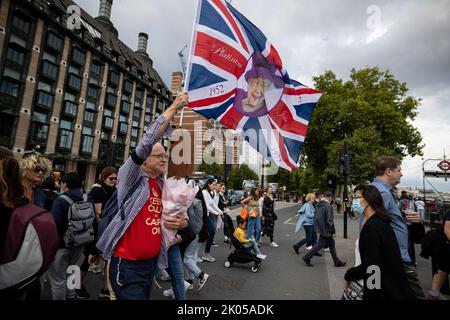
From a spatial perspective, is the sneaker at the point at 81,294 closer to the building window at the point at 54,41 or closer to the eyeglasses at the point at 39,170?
the eyeglasses at the point at 39,170

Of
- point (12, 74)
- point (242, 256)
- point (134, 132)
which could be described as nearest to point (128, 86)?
point (134, 132)

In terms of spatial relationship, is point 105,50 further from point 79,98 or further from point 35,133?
point 35,133

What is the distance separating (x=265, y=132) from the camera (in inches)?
171

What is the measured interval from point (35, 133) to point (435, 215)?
33.6m

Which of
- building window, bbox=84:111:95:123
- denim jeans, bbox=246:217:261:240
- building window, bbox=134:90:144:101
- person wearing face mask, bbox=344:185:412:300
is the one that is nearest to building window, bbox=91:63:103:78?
building window, bbox=84:111:95:123

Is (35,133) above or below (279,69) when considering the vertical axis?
above

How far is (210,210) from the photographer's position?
21.5ft

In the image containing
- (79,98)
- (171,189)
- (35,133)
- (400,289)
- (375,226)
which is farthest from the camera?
(79,98)

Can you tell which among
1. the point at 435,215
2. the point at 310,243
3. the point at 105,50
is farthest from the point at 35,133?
Answer: the point at 435,215

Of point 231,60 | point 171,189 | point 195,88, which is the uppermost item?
point 231,60

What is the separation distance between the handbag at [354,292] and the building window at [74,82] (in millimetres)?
36485

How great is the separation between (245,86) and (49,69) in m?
33.0

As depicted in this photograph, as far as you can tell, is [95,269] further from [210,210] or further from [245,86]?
[245,86]

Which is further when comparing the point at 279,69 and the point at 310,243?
the point at 310,243
